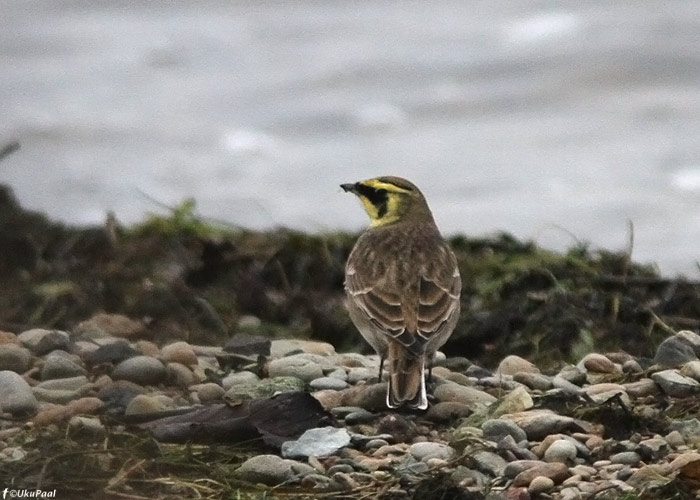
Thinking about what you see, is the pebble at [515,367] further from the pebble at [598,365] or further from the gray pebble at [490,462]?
the gray pebble at [490,462]

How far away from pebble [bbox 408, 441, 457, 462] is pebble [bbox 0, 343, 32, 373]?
2203 mm

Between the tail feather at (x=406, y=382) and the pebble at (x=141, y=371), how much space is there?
117 cm

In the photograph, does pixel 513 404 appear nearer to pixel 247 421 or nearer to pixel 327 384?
pixel 327 384

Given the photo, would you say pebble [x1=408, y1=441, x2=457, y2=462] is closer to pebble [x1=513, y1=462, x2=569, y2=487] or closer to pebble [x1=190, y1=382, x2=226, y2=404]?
pebble [x1=513, y1=462, x2=569, y2=487]

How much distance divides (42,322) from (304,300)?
191 cm

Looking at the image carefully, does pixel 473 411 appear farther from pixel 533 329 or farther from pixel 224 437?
pixel 533 329

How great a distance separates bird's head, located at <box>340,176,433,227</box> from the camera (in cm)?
970

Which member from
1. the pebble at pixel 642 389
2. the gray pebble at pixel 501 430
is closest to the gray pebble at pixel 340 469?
the gray pebble at pixel 501 430

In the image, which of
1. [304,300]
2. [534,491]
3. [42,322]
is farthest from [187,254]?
[534,491]

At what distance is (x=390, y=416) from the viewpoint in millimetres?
7523

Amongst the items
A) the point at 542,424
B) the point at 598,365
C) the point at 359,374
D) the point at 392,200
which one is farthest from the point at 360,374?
the point at 392,200

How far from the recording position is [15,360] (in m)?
8.15

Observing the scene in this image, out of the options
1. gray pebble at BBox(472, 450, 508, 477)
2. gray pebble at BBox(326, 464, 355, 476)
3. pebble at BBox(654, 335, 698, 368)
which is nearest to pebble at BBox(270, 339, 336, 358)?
pebble at BBox(654, 335, 698, 368)

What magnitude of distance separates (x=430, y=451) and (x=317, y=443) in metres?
0.51
